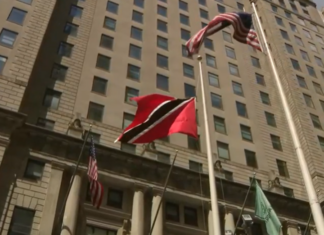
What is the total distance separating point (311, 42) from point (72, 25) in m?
31.0

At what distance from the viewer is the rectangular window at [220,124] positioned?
34.4 m

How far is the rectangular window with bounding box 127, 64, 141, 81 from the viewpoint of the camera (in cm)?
3482

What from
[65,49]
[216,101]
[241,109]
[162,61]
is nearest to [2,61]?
[65,49]

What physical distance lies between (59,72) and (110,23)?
9.37m

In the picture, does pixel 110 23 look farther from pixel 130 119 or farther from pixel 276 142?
pixel 276 142

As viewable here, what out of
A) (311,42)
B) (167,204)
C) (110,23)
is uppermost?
(311,42)

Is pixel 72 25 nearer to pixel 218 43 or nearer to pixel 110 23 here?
pixel 110 23

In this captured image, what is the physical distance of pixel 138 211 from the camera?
2533 cm

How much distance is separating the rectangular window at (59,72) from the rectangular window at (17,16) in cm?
430

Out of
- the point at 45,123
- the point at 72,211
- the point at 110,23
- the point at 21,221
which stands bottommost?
the point at 21,221

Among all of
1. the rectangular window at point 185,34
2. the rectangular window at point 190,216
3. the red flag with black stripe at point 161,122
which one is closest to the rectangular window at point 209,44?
the rectangular window at point 185,34

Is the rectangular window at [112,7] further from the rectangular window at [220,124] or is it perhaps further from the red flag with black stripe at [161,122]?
the red flag with black stripe at [161,122]

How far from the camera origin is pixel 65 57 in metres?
33.4

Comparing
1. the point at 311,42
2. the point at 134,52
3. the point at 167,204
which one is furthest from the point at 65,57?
the point at 311,42
